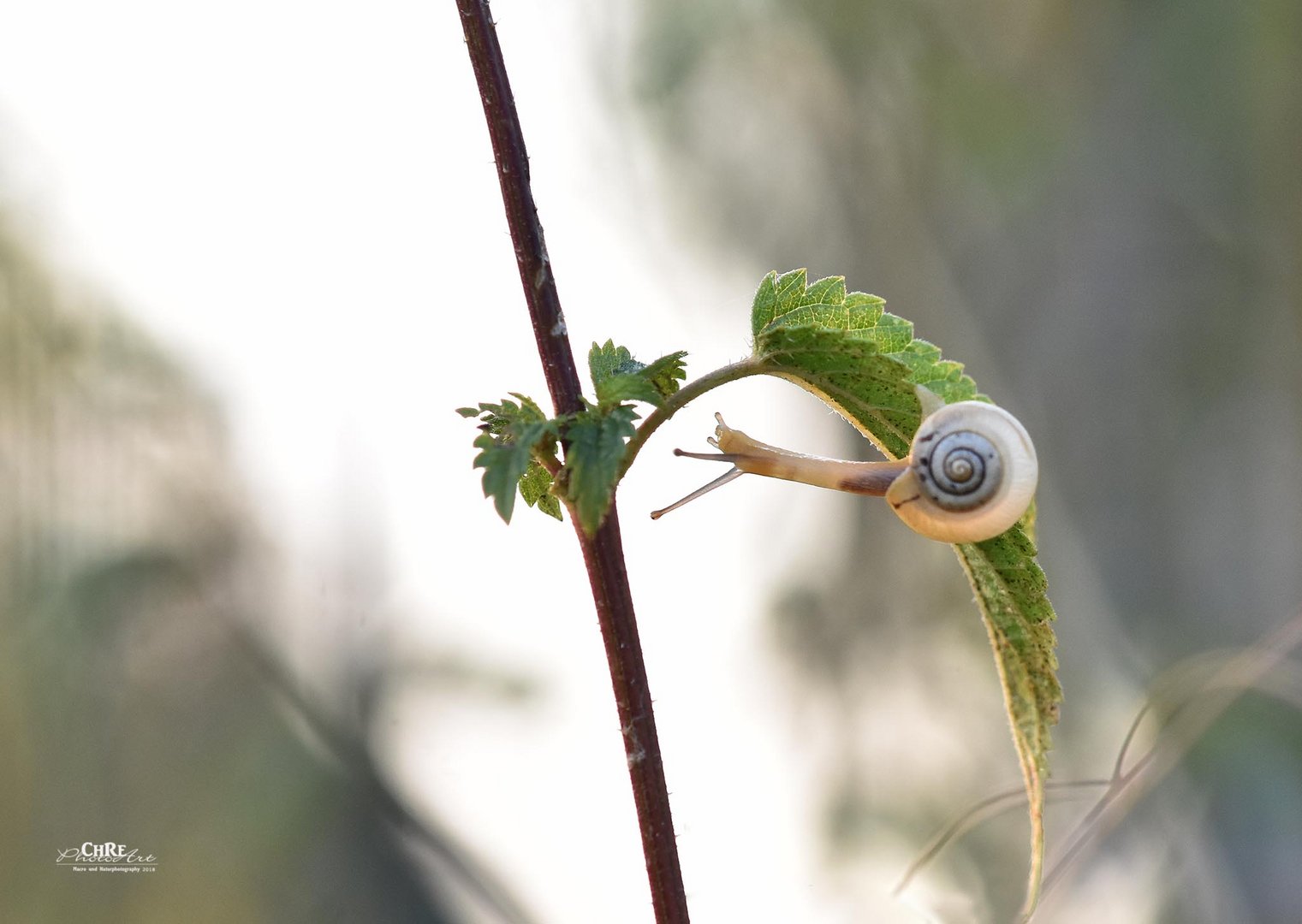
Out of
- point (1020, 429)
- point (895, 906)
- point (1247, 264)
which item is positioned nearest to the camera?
point (1020, 429)

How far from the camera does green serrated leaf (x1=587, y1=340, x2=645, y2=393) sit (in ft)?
1.01

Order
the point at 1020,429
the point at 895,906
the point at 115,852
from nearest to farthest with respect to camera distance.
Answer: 1. the point at 1020,429
2. the point at 115,852
3. the point at 895,906

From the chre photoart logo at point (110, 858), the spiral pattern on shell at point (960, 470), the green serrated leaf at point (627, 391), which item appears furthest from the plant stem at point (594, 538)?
the chre photoart logo at point (110, 858)

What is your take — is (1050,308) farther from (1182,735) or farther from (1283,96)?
(1182,735)

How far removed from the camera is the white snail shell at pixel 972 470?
0.31 metres

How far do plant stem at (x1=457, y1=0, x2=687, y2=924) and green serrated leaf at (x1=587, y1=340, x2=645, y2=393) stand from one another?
2 cm

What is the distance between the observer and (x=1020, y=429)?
1.04 feet

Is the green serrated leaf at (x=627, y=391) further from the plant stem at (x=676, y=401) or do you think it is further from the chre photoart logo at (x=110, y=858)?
the chre photoart logo at (x=110, y=858)

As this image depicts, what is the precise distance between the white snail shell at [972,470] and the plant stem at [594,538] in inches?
4.6

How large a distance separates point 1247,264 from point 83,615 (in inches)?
53.2

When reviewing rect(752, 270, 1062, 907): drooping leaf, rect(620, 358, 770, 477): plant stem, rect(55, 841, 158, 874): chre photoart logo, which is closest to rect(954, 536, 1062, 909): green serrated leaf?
rect(752, 270, 1062, 907): drooping leaf

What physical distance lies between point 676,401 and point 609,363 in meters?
0.04

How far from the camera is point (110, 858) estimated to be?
842 mm

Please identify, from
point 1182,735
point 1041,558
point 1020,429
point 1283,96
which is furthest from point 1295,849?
point 1020,429
